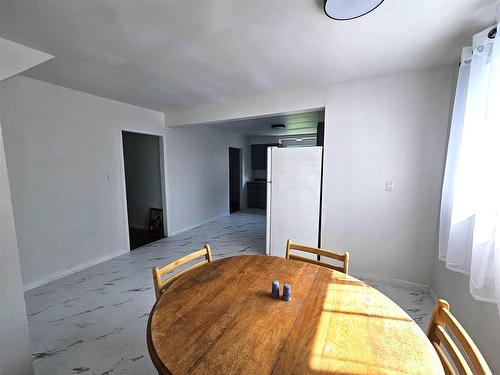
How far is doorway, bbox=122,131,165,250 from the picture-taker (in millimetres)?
4367

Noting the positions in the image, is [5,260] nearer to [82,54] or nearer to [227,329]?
[227,329]

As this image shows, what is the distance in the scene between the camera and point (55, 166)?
8.56 feet

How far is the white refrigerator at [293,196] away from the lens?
278 centimetres

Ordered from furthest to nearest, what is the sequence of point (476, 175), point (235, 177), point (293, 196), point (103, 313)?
point (235, 177) → point (293, 196) → point (103, 313) → point (476, 175)

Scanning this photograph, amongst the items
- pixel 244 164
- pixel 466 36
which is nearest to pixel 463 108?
pixel 466 36

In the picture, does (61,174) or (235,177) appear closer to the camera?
(61,174)

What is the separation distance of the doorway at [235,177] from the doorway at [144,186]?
8.63ft

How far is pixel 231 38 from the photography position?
162cm

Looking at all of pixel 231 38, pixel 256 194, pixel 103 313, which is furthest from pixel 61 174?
pixel 256 194

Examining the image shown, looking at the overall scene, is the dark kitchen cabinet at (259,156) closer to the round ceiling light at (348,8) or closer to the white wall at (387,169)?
the white wall at (387,169)

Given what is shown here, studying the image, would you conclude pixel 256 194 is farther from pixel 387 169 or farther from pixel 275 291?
pixel 275 291

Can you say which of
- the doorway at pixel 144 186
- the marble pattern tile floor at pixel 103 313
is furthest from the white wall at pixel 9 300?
the doorway at pixel 144 186

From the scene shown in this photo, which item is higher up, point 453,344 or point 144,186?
point 144,186

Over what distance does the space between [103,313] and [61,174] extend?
177cm
